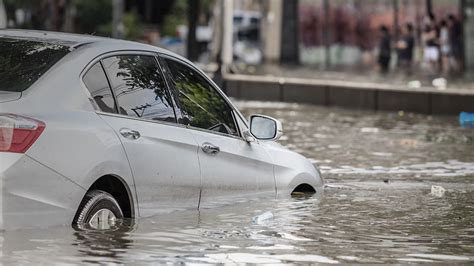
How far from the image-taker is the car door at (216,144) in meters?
9.12

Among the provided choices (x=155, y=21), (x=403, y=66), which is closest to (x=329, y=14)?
(x=403, y=66)

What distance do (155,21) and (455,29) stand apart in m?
31.6

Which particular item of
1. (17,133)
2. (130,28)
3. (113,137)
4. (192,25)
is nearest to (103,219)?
(113,137)

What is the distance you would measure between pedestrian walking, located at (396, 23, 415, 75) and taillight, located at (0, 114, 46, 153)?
34297mm

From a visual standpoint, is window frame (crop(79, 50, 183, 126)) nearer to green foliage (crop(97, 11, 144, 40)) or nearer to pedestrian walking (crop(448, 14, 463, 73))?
pedestrian walking (crop(448, 14, 463, 73))

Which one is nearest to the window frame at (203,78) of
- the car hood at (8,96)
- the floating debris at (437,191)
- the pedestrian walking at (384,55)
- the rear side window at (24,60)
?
the rear side window at (24,60)

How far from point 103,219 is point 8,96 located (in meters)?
1.00

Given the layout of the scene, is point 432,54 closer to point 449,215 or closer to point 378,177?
point 378,177

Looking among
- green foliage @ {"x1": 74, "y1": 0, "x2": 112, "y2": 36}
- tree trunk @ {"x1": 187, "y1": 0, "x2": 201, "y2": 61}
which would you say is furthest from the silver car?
green foliage @ {"x1": 74, "y1": 0, "x2": 112, "y2": 36}

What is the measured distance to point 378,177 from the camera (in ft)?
45.3

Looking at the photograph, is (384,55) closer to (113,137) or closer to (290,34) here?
(290,34)

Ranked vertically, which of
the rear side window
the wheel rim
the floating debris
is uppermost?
the rear side window

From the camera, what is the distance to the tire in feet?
25.8

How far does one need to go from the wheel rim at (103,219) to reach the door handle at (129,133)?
0.47 meters
